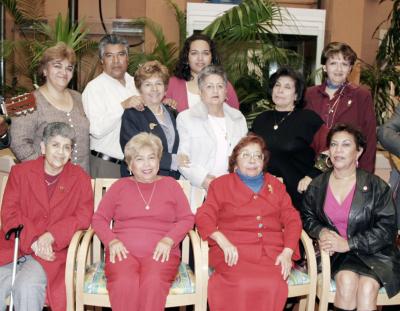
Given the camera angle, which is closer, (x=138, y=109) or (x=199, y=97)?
(x=138, y=109)

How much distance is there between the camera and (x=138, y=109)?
11.1ft

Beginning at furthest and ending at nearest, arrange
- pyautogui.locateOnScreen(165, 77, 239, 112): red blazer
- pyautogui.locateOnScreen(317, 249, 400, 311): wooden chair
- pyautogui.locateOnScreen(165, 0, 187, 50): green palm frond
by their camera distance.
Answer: pyautogui.locateOnScreen(165, 0, 187, 50): green palm frond
pyautogui.locateOnScreen(165, 77, 239, 112): red blazer
pyautogui.locateOnScreen(317, 249, 400, 311): wooden chair

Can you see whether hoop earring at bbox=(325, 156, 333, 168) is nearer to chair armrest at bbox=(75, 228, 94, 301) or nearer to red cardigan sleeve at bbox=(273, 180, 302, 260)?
red cardigan sleeve at bbox=(273, 180, 302, 260)

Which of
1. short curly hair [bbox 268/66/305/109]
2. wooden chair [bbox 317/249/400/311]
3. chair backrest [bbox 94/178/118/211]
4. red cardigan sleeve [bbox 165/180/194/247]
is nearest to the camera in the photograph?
wooden chair [bbox 317/249/400/311]

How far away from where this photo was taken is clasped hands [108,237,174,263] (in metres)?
2.90

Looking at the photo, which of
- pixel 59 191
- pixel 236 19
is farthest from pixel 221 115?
pixel 236 19

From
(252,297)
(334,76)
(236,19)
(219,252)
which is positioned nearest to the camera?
(252,297)

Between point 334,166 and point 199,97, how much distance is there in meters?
1.08

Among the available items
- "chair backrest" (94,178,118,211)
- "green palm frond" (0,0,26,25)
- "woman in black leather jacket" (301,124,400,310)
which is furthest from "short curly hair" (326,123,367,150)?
"green palm frond" (0,0,26,25)

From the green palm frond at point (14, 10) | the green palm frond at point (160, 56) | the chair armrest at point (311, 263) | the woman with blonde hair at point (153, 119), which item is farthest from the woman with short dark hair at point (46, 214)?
the green palm frond at point (14, 10)

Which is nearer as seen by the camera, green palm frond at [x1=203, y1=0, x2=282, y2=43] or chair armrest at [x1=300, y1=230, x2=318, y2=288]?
chair armrest at [x1=300, y1=230, x2=318, y2=288]

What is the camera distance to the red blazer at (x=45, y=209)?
9.72 ft

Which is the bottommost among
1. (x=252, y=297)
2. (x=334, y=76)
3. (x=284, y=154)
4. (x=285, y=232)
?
(x=252, y=297)

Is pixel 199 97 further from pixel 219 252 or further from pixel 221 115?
pixel 219 252
